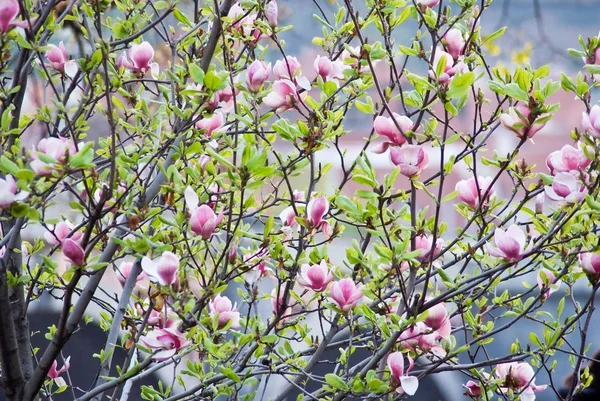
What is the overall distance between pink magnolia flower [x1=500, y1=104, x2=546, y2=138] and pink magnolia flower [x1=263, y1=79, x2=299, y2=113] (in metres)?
0.40

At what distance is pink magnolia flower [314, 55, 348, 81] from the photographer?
1.52 metres

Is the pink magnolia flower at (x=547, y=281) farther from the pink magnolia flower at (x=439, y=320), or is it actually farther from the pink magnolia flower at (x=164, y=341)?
the pink magnolia flower at (x=164, y=341)

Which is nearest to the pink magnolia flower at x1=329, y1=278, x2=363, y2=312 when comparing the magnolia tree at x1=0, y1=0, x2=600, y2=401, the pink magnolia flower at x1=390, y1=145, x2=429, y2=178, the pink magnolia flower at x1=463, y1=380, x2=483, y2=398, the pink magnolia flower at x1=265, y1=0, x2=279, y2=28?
the magnolia tree at x1=0, y1=0, x2=600, y2=401

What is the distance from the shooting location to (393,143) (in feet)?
4.06

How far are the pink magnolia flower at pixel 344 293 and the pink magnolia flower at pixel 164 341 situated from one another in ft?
0.97

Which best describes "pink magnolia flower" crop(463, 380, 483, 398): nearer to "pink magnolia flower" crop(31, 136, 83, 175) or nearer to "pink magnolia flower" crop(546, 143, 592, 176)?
"pink magnolia flower" crop(546, 143, 592, 176)

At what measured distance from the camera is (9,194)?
3.27ft

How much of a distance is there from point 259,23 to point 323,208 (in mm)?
446

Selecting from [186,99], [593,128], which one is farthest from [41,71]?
[593,128]

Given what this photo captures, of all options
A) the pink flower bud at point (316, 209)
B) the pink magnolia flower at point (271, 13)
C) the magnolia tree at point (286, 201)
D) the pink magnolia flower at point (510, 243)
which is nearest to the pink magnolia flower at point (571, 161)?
the magnolia tree at point (286, 201)

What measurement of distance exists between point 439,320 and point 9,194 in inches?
31.2

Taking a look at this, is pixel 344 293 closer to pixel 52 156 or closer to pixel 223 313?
pixel 223 313

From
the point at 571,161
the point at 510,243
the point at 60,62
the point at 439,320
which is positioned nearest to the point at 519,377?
the point at 439,320

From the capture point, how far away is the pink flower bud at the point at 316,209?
132 centimetres
